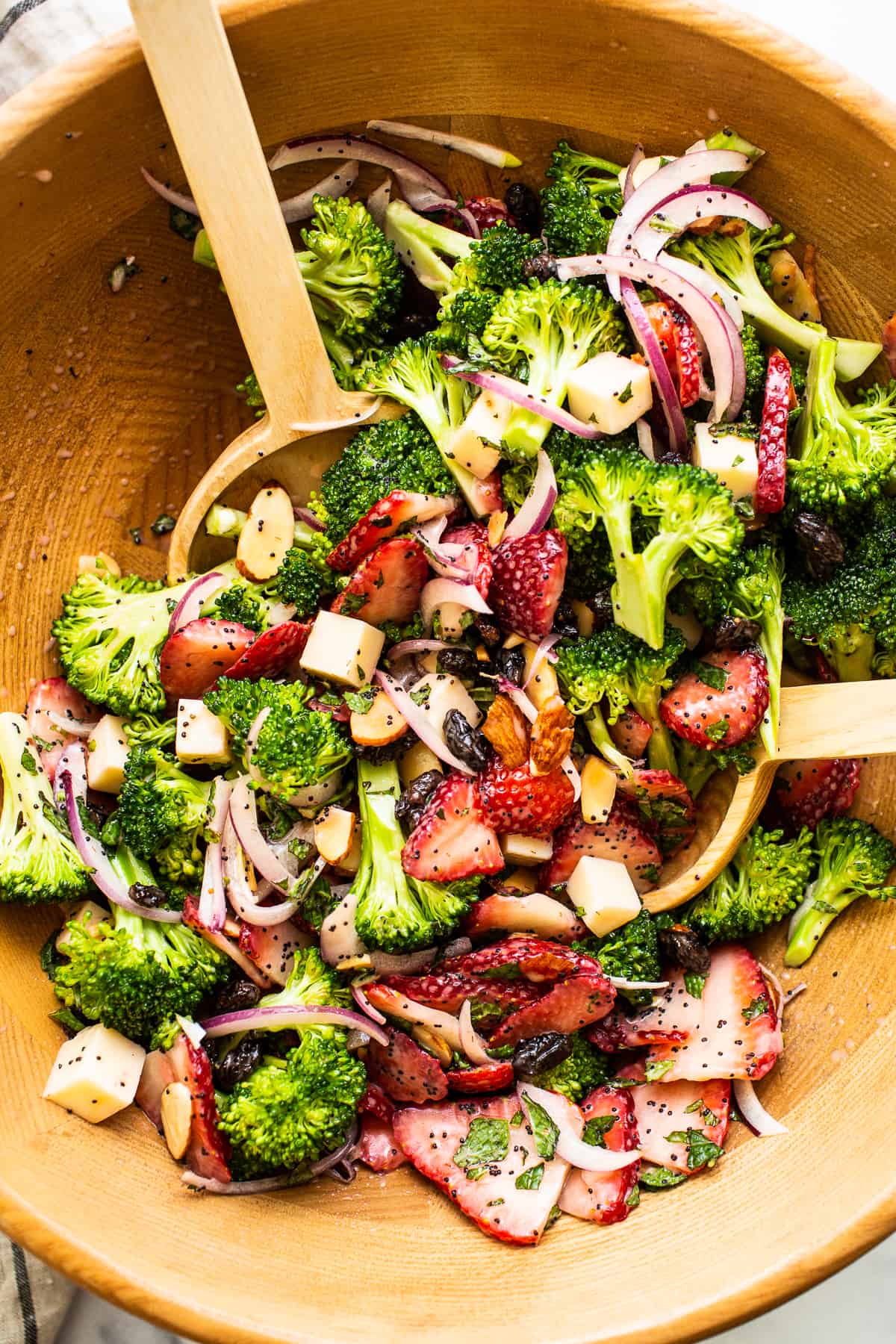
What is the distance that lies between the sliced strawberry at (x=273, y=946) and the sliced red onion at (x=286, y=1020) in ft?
0.30

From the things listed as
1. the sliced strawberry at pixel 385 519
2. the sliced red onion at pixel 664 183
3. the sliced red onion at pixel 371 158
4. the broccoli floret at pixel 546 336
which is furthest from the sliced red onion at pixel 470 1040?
the sliced red onion at pixel 371 158

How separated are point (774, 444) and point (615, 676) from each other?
66cm

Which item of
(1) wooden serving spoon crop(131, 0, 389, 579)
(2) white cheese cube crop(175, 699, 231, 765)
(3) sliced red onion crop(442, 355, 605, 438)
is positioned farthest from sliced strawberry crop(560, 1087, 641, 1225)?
(1) wooden serving spoon crop(131, 0, 389, 579)

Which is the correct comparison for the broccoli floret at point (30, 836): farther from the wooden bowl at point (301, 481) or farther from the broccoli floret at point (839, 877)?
the broccoli floret at point (839, 877)

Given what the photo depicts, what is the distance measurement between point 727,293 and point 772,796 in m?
1.28

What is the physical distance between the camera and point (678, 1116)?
2.65 meters

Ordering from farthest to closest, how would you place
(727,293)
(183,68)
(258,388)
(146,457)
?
(146,457)
(258,388)
(727,293)
(183,68)

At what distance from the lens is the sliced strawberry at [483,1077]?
2.62 metres

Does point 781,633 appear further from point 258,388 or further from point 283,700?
point 258,388

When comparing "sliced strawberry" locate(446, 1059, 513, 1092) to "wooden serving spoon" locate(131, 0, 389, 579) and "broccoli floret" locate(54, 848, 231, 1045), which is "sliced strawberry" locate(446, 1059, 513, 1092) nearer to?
"broccoli floret" locate(54, 848, 231, 1045)

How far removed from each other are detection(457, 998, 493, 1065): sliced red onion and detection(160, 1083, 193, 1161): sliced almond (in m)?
0.65

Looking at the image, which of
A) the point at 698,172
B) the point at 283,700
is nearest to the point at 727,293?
the point at 698,172

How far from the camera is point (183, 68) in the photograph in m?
2.45

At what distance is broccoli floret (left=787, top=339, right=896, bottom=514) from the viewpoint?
251 cm
